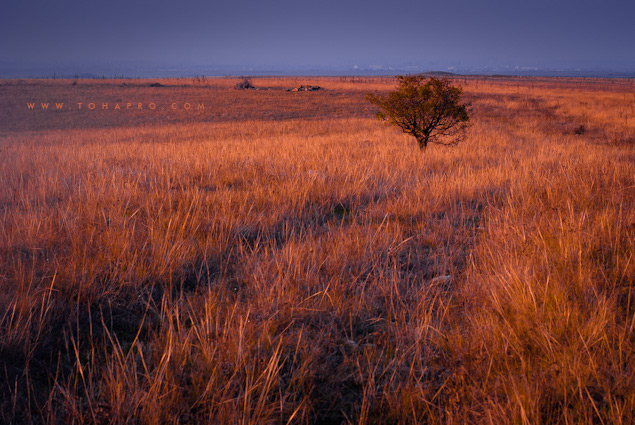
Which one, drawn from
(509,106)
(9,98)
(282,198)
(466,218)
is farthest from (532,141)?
(9,98)

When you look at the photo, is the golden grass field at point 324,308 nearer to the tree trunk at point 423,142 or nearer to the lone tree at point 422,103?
the tree trunk at point 423,142

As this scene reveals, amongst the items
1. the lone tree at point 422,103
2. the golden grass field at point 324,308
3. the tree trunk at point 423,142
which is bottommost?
the golden grass field at point 324,308

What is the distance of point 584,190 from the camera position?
179 inches

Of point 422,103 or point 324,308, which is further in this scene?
point 422,103

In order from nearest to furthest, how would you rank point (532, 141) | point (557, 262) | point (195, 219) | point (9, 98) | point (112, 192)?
1. point (557, 262)
2. point (195, 219)
3. point (112, 192)
4. point (532, 141)
5. point (9, 98)

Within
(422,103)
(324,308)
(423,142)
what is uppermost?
(422,103)

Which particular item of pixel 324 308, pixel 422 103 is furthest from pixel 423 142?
pixel 324 308

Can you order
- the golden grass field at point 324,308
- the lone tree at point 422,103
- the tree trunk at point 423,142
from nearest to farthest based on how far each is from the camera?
the golden grass field at point 324,308, the lone tree at point 422,103, the tree trunk at point 423,142

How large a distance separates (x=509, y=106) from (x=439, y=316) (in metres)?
27.9

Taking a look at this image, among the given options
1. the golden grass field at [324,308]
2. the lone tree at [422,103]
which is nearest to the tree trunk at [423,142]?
the lone tree at [422,103]

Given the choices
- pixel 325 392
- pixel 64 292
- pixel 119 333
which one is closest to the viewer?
pixel 325 392

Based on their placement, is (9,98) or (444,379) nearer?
(444,379)

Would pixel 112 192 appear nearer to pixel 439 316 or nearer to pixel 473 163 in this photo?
pixel 439 316

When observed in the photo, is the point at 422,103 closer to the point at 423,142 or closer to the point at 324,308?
the point at 423,142
